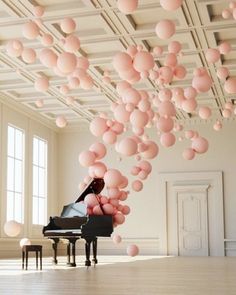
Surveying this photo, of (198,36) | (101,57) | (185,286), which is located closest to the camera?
(185,286)

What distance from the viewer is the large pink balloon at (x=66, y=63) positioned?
17.0ft

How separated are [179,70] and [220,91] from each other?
19.8 feet

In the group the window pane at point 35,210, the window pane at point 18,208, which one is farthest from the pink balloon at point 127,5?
the window pane at point 35,210

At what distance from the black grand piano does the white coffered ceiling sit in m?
2.34

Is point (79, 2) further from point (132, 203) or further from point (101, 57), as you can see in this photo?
point (132, 203)

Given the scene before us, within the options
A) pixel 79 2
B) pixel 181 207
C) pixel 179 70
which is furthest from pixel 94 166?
pixel 181 207

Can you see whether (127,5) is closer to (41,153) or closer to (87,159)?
(87,159)

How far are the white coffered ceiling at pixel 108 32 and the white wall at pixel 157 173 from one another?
238 cm

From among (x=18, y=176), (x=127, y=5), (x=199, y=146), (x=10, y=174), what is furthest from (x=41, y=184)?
(x=127, y=5)

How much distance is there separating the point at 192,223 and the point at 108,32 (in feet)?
22.6

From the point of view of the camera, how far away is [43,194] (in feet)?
47.4

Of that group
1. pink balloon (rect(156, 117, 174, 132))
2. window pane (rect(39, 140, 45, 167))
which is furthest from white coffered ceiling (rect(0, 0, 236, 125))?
window pane (rect(39, 140, 45, 167))

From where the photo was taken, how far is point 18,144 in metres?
13.1

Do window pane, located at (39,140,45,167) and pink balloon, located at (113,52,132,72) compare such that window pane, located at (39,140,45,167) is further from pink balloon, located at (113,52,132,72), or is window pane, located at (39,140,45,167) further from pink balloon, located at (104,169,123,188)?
pink balloon, located at (113,52,132,72)
